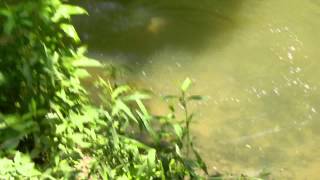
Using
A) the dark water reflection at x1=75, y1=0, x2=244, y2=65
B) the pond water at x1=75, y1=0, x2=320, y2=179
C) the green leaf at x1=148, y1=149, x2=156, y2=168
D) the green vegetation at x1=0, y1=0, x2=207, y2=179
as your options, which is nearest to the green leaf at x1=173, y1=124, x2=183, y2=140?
the green vegetation at x1=0, y1=0, x2=207, y2=179

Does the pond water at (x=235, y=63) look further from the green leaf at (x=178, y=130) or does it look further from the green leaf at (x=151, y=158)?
the green leaf at (x=151, y=158)

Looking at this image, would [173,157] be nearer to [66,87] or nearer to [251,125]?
[66,87]

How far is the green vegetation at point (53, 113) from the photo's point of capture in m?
1.82

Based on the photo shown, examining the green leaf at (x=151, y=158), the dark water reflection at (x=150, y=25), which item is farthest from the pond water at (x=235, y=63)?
the green leaf at (x=151, y=158)

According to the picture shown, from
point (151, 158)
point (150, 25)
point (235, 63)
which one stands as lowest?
point (235, 63)

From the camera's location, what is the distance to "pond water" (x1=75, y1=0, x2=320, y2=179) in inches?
121

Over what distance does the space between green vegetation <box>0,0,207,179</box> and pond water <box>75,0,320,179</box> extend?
106 cm

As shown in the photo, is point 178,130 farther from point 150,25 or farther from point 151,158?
point 150,25

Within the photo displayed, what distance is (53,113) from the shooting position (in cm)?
197

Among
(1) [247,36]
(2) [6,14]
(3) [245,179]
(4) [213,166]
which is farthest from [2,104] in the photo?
(1) [247,36]

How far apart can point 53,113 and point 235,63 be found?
189cm

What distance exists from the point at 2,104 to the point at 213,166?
1.34 metres

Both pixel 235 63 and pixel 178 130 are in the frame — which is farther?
pixel 235 63

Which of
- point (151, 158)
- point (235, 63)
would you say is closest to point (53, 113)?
point (151, 158)
